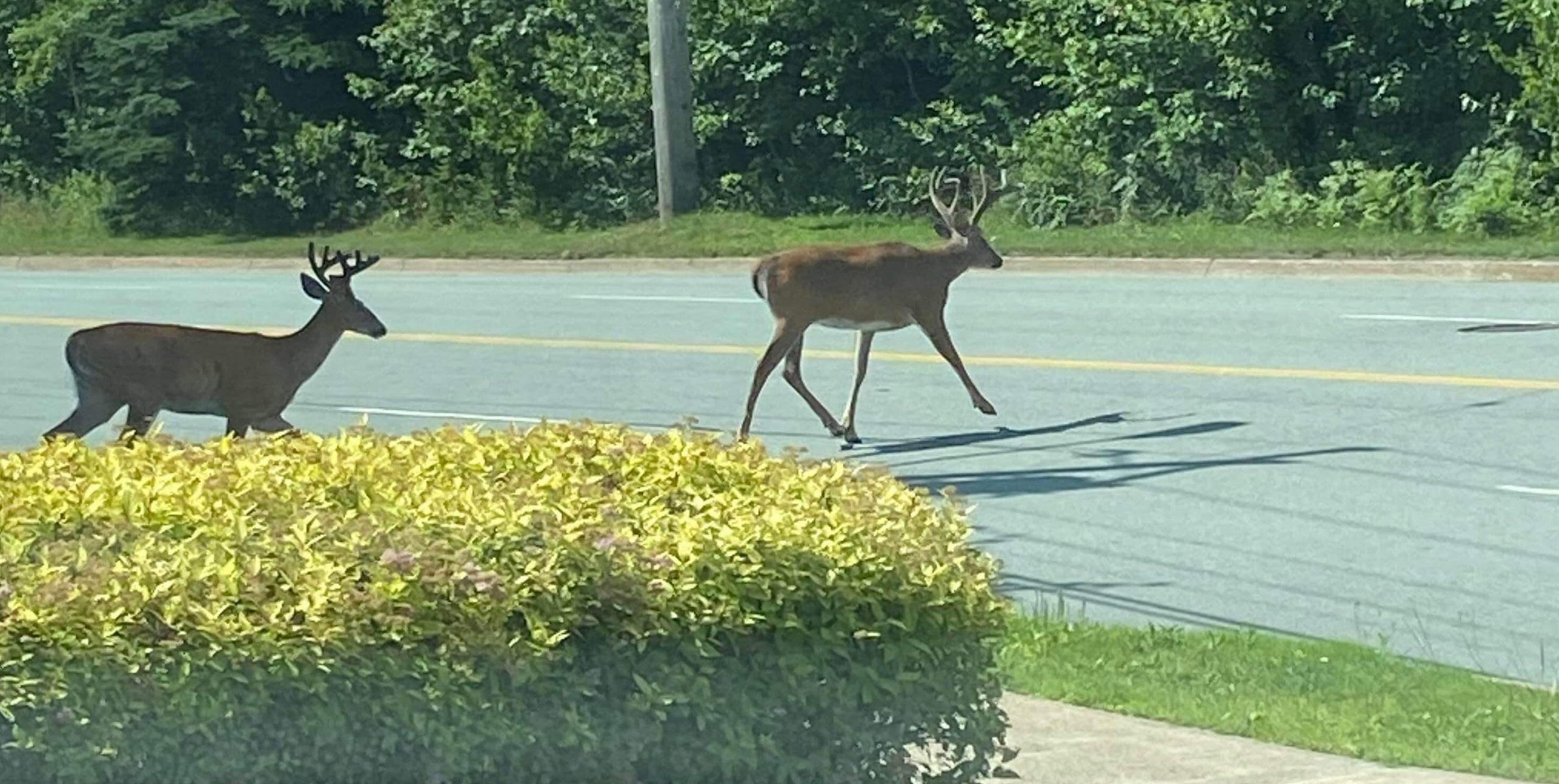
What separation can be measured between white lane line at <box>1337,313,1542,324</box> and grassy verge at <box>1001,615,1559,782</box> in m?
10.2

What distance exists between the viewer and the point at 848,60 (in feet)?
116

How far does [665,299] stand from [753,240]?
5.14 m

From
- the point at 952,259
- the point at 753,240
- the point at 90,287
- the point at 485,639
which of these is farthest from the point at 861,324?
the point at 90,287

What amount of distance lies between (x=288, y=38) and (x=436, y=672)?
3714 cm

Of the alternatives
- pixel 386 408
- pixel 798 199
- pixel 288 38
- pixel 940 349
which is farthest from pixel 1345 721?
pixel 288 38

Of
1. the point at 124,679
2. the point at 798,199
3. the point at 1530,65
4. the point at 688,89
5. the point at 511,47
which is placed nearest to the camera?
the point at 124,679

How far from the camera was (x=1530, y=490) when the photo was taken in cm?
1287

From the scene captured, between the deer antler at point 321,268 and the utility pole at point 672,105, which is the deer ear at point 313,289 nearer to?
the deer antler at point 321,268

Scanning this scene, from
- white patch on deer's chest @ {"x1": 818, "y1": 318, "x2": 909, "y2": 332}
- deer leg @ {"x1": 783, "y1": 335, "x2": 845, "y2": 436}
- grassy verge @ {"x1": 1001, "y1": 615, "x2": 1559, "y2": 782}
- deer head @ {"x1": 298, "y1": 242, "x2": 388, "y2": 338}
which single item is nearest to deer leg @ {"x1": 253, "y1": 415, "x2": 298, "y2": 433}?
deer head @ {"x1": 298, "y1": 242, "x2": 388, "y2": 338}

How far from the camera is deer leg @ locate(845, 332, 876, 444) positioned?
1562cm

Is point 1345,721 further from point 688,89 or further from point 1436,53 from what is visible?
point 688,89

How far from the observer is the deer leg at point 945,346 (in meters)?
16.0

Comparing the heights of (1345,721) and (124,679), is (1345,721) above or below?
below

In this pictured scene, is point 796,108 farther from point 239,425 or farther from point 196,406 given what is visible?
point 196,406
